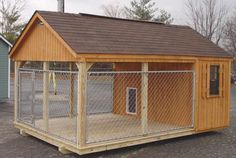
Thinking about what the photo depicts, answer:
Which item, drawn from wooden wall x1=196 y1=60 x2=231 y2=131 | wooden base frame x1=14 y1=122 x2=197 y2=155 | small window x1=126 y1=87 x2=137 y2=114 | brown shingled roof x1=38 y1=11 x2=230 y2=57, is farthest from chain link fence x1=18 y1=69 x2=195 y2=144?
brown shingled roof x1=38 y1=11 x2=230 y2=57

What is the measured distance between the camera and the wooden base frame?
8.76 metres

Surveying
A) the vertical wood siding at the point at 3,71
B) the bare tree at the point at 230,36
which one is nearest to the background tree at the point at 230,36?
the bare tree at the point at 230,36

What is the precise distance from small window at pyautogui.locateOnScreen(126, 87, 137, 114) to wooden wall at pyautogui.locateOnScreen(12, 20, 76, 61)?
3.43 m

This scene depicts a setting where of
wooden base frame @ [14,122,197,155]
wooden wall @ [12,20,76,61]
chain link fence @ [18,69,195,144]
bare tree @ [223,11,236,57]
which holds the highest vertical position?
bare tree @ [223,11,236,57]

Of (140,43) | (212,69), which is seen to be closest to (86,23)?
(140,43)

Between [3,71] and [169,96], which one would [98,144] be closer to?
[169,96]

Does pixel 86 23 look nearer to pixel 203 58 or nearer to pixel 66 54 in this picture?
pixel 66 54

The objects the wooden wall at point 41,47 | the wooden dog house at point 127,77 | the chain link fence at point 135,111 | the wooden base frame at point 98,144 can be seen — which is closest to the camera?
the wooden base frame at point 98,144

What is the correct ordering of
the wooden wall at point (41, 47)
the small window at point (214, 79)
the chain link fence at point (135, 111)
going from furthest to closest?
1. the small window at point (214, 79)
2. the chain link fence at point (135, 111)
3. the wooden wall at point (41, 47)

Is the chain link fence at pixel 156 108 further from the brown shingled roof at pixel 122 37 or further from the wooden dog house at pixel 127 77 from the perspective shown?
the brown shingled roof at pixel 122 37

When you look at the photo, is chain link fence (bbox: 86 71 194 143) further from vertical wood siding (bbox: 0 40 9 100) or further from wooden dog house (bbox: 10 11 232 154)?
vertical wood siding (bbox: 0 40 9 100)

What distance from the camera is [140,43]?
33.8ft

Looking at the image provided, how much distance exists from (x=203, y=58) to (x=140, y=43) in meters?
1.99

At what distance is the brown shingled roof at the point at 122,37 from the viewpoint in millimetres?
9227
